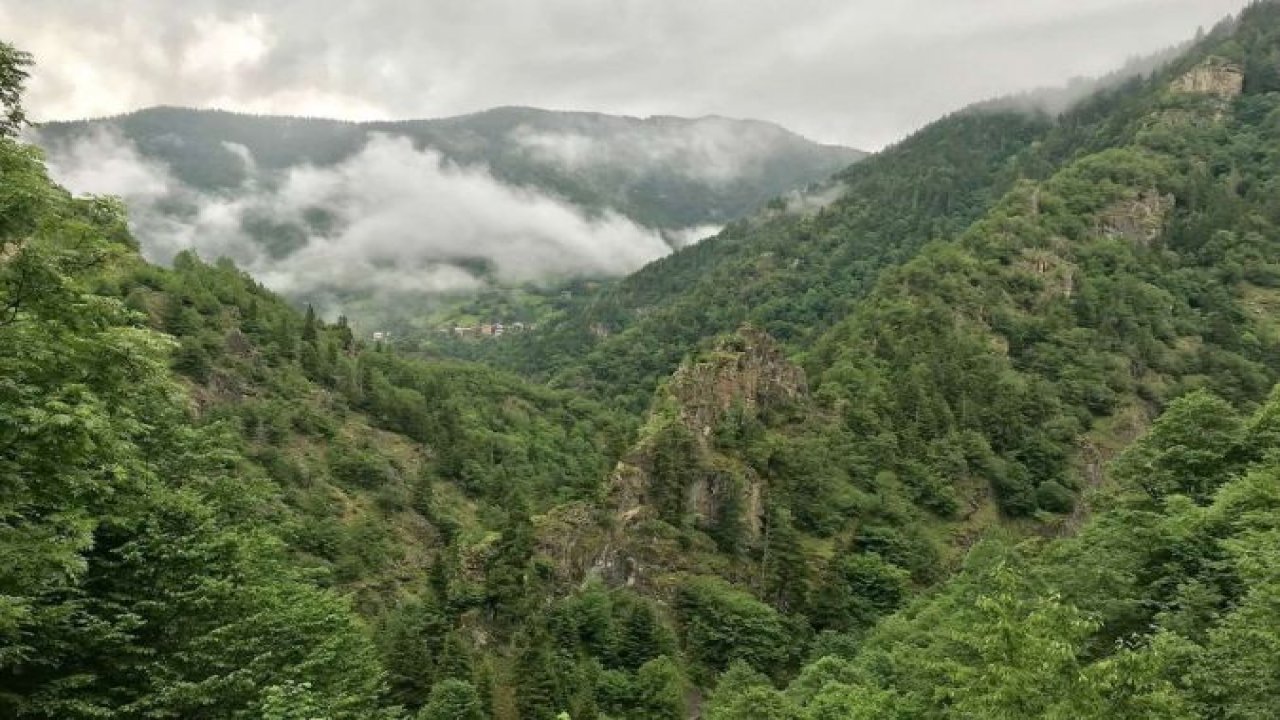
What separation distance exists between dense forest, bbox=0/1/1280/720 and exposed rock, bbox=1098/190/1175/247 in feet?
3.79

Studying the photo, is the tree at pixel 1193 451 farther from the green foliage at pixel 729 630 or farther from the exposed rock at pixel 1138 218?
the exposed rock at pixel 1138 218

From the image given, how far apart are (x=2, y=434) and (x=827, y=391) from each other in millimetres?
104404

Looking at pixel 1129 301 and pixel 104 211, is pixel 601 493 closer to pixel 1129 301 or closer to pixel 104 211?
pixel 104 211

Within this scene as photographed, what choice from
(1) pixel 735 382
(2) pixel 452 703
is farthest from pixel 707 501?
(2) pixel 452 703

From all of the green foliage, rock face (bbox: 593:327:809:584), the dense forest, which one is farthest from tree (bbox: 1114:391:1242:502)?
rock face (bbox: 593:327:809:584)

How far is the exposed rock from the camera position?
572 feet

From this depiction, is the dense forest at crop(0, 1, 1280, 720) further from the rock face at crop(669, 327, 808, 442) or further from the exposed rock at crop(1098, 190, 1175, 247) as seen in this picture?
the exposed rock at crop(1098, 190, 1175, 247)

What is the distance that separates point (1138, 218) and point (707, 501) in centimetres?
13246

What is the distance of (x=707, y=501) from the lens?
3435 inches

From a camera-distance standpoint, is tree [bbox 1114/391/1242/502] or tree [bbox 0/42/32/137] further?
tree [bbox 1114/391/1242/502]

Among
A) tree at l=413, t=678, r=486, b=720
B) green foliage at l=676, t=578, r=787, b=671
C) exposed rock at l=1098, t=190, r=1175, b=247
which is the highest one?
exposed rock at l=1098, t=190, r=1175, b=247

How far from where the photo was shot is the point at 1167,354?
463 ft

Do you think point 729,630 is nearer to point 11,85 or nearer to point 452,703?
point 452,703

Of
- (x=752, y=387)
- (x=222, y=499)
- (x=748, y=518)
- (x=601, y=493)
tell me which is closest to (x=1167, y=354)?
(x=752, y=387)
